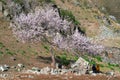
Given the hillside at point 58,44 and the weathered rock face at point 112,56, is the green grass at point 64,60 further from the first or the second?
the weathered rock face at point 112,56

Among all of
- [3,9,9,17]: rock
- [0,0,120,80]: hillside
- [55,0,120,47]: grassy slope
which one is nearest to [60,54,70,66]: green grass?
[0,0,120,80]: hillside

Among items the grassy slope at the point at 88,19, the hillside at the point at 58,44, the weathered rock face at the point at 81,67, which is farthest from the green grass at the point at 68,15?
the weathered rock face at the point at 81,67

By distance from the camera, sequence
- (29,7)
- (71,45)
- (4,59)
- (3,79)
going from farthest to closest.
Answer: (29,7)
(71,45)
(4,59)
(3,79)

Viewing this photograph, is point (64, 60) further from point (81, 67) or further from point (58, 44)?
point (81, 67)

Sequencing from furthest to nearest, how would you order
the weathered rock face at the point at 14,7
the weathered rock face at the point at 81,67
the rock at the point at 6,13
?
1. the weathered rock face at the point at 14,7
2. the rock at the point at 6,13
3. the weathered rock face at the point at 81,67

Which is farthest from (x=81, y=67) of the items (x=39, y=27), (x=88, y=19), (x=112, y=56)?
(x=88, y=19)

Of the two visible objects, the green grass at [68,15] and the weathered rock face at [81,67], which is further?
the green grass at [68,15]

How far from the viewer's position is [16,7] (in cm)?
5066

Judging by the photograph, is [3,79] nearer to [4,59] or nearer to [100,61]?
[4,59]

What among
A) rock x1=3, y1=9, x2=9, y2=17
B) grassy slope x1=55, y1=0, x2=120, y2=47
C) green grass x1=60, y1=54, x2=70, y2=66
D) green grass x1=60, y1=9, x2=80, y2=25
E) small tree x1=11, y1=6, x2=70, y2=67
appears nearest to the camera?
small tree x1=11, y1=6, x2=70, y2=67

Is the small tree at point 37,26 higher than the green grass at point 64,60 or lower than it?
higher

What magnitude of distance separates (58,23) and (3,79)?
50.9ft

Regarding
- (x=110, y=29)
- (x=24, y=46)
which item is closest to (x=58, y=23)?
(x=24, y=46)

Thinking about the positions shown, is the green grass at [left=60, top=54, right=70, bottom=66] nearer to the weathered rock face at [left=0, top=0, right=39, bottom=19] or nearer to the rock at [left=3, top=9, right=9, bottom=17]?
the weathered rock face at [left=0, top=0, right=39, bottom=19]
